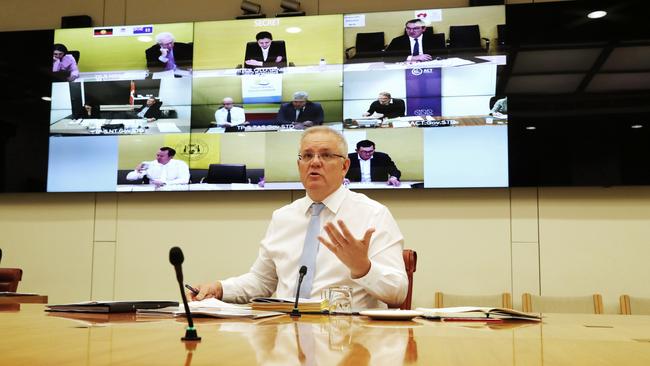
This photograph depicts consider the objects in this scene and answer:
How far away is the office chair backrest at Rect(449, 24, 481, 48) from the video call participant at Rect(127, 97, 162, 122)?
2454 mm

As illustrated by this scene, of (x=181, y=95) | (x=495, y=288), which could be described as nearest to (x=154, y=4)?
(x=181, y=95)

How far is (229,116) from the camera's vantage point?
5.27m

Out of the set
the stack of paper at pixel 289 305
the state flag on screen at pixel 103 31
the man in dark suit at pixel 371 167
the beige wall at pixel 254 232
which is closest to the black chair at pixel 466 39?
the beige wall at pixel 254 232

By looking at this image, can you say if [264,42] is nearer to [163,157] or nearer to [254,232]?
[163,157]

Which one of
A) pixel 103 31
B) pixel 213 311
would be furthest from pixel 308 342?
pixel 103 31

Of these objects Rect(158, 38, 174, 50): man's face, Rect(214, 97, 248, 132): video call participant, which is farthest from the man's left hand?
Rect(158, 38, 174, 50): man's face

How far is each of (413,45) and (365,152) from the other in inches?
36.6

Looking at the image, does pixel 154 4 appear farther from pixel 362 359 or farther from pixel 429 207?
pixel 362 359

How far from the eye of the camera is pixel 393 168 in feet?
16.4

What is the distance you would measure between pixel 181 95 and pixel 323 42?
1.26 meters

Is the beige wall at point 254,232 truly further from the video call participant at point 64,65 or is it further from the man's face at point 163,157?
the video call participant at point 64,65

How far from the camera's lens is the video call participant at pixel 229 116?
5.25 meters

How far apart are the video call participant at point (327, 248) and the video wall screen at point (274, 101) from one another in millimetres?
1937

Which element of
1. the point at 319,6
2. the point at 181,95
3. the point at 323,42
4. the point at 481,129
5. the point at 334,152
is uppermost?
the point at 319,6
